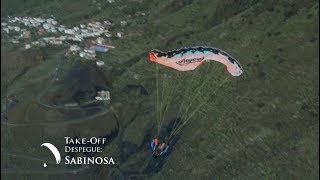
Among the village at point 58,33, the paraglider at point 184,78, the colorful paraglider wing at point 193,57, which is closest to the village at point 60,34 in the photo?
the village at point 58,33

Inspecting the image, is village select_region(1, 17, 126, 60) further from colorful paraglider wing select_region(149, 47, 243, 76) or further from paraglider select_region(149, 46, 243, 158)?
colorful paraglider wing select_region(149, 47, 243, 76)

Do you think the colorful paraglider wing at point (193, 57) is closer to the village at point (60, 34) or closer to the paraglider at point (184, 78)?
the paraglider at point (184, 78)

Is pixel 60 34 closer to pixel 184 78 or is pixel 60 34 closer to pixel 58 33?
pixel 58 33

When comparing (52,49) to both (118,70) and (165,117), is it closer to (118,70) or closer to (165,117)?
(118,70)

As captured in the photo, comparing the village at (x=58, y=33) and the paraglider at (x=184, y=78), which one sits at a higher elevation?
the village at (x=58, y=33)

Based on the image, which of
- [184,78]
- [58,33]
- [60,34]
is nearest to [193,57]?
[184,78]

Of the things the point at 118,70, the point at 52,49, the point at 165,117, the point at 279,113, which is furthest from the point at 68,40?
the point at 279,113
